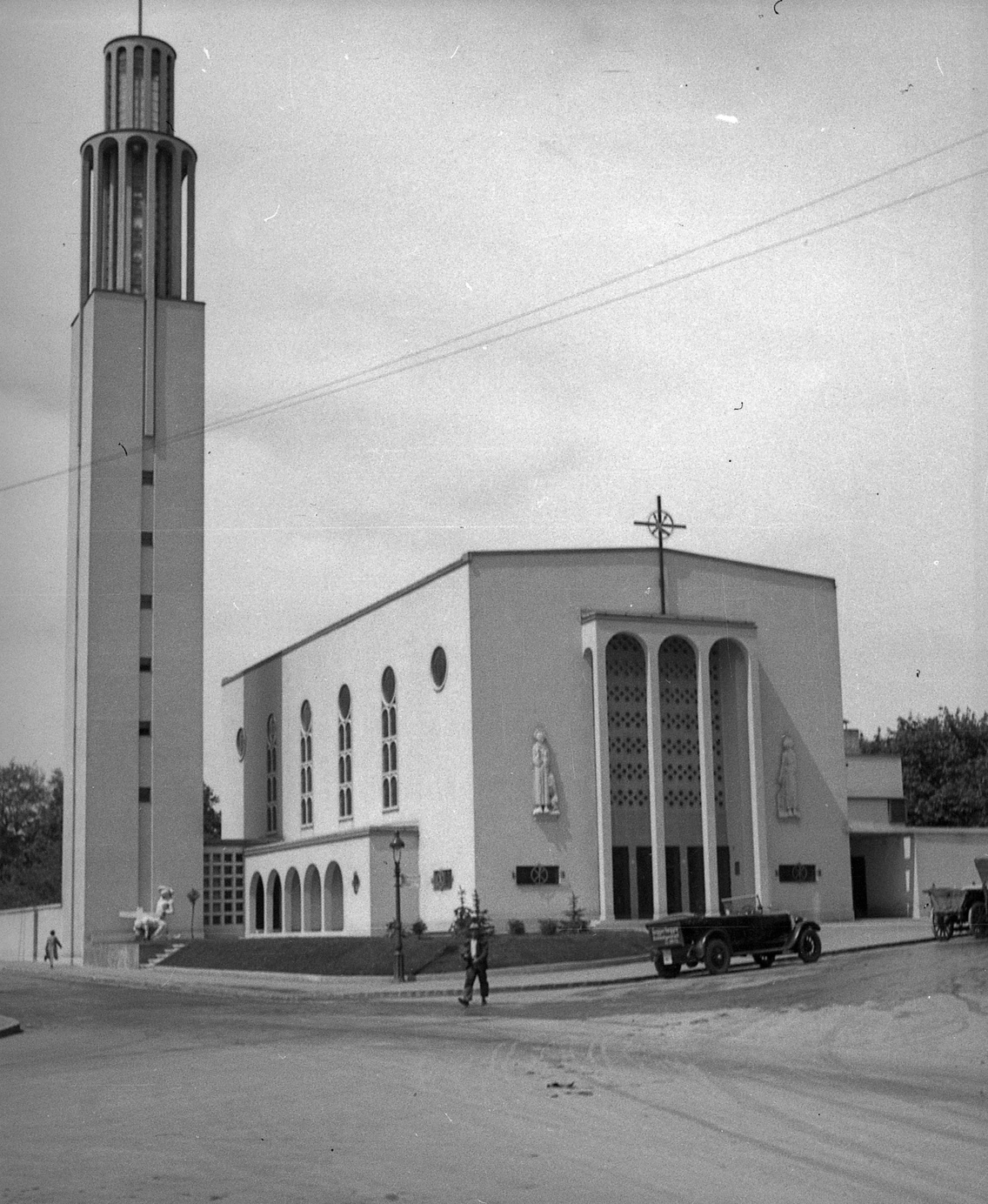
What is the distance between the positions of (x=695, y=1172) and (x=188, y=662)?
1887 inches

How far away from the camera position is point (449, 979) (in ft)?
113

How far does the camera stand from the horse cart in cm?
3528

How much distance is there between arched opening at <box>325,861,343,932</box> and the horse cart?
73.6 feet

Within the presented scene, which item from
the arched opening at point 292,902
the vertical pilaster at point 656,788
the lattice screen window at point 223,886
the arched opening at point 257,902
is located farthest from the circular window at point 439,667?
the lattice screen window at point 223,886

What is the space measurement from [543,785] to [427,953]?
8.19 metres

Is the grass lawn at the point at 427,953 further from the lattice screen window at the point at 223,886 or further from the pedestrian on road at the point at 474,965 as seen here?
the lattice screen window at the point at 223,886

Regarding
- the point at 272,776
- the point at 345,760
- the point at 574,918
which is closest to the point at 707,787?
the point at 574,918

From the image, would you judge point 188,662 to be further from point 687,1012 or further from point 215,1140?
point 215,1140

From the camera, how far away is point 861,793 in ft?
193

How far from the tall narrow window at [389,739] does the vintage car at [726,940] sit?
20380mm

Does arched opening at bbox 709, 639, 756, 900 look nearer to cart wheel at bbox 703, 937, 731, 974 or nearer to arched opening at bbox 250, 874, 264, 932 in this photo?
cart wheel at bbox 703, 937, 731, 974

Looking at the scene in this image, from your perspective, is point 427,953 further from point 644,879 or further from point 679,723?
point 679,723

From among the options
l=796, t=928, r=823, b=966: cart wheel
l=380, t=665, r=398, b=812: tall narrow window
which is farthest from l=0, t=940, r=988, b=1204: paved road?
l=380, t=665, r=398, b=812: tall narrow window

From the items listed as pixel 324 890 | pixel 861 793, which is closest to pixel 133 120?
pixel 324 890
